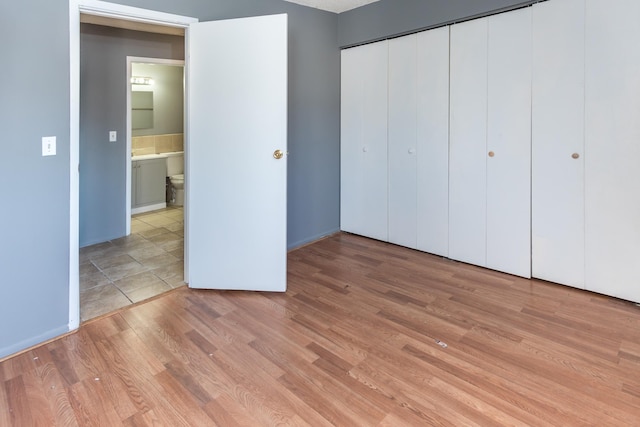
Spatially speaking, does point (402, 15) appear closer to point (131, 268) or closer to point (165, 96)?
point (131, 268)

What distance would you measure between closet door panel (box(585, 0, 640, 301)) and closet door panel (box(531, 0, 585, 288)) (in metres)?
0.06

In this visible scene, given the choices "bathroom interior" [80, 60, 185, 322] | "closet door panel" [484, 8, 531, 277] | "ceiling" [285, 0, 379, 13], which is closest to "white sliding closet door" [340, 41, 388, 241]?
"ceiling" [285, 0, 379, 13]

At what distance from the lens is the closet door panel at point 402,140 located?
3900 mm

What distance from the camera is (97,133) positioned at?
4320 mm

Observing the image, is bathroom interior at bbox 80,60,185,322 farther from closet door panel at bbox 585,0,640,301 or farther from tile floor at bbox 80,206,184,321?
closet door panel at bbox 585,0,640,301

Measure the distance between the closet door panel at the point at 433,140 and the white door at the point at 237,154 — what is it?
1.57 metres

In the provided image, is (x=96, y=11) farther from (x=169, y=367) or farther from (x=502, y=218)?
(x=502, y=218)

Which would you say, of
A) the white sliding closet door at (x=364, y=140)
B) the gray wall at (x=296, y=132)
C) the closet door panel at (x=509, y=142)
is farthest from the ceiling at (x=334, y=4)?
the closet door panel at (x=509, y=142)

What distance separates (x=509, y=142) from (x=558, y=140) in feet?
1.21

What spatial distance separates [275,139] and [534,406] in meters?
2.31

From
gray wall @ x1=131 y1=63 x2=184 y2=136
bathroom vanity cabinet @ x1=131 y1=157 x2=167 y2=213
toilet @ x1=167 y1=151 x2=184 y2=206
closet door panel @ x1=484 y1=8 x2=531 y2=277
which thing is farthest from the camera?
toilet @ x1=167 y1=151 x2=184 y2=206

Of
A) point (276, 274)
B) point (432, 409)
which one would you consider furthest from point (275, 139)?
point (432, 409)

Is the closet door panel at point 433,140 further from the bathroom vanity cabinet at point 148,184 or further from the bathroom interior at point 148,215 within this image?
the bathroom vanity cabinet at point 148,184

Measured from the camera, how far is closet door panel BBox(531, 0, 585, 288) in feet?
9.46
